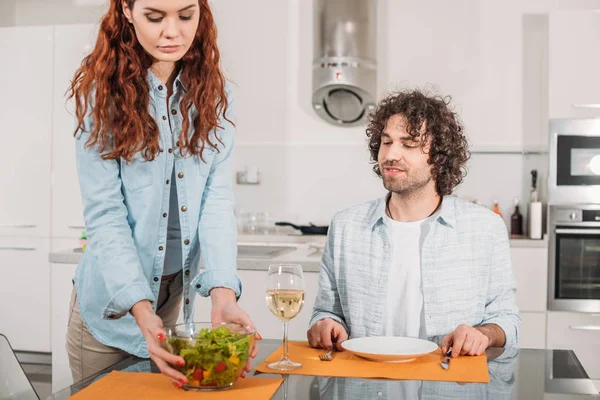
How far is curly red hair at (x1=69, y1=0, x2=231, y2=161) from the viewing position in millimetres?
1538

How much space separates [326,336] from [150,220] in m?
0.45

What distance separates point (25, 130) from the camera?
480cm

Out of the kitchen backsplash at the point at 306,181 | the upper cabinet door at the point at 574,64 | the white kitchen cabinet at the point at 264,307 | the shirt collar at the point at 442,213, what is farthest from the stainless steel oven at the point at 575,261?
the shirt collar at the point at 442,213

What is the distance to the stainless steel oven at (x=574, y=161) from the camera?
13.3ft

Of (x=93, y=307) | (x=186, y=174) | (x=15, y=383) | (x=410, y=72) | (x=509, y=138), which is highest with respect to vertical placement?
(x=410, y=72)

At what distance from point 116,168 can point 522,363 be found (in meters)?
0.90

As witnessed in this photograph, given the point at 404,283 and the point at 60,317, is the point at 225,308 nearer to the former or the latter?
the point at 404,283

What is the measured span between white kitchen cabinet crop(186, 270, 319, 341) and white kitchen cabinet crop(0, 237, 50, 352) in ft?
6.06

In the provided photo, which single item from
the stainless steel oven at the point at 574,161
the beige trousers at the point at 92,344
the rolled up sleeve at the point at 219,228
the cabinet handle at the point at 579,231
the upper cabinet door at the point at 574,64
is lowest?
the beige trousers at the point at 92,344

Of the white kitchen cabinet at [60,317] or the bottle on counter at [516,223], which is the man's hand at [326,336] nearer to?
the white kitchen cabinet at [60,317]

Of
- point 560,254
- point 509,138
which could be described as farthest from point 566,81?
point 560,254

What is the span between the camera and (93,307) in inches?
66.2

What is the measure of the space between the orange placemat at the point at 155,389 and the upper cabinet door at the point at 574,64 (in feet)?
10.7

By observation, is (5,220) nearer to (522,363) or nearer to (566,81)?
(566,81)
